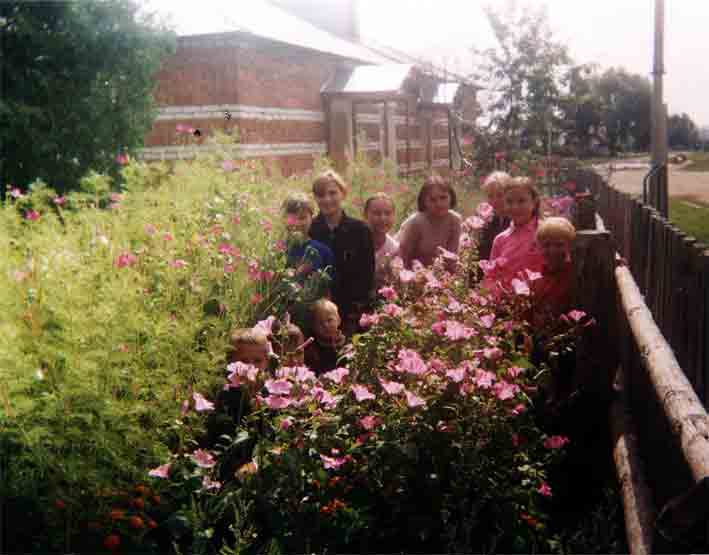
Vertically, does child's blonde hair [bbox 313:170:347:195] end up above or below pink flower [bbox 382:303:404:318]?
above

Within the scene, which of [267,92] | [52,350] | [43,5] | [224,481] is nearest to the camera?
[52,350]

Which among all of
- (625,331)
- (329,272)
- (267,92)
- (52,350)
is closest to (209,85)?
(267,92)

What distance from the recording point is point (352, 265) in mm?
5359

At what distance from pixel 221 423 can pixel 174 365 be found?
30 cm

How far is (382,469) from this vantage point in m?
3.08

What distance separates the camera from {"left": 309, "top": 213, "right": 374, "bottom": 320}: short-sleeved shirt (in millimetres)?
5344

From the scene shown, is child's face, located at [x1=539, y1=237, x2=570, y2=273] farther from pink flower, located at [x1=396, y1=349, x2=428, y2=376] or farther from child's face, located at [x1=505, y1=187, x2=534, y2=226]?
pink flower, located at [x1=396, y1=349, x2=428, y2=376]

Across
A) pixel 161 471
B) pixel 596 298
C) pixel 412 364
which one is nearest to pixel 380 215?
pixel 596 298

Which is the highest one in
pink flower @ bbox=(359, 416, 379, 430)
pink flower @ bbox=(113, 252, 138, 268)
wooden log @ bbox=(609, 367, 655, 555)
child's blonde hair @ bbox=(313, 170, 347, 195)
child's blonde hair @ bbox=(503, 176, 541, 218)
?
child's blonde hair @ bbox=(313, 170, 347, 195)

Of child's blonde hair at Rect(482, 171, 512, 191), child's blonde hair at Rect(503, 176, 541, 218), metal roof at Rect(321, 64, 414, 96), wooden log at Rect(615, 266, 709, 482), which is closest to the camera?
wooden log at Rect(615, 266, 709, 482)

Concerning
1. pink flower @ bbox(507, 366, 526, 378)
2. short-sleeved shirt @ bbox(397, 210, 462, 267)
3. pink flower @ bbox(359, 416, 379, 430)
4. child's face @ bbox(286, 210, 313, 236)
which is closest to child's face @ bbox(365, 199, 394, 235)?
short-sleeved shirt @ bbox(397, 210, 462, 267)

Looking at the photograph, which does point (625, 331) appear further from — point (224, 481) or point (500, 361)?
point (224, 481)

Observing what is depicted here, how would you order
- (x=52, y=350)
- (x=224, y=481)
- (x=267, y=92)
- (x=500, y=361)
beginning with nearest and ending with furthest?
(x=52, y=350)
(x=224, y=481)
(x=500, y=361)
(x=267, y=92)

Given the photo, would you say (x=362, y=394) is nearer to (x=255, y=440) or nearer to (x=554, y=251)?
(x=255, y=440)
